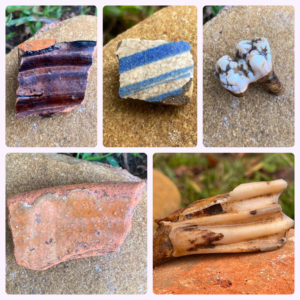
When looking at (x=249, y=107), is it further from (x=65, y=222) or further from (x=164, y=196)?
(x=65, y=222)

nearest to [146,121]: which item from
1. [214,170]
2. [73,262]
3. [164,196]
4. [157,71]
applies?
[157,71]

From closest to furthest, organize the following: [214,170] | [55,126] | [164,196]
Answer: [55,126], [164,196], [214,170]

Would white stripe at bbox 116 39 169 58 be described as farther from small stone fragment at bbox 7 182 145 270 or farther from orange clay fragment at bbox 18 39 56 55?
small stone fragment at bbox 7 182 145 270

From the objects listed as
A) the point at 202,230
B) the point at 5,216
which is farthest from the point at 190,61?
the point at 5,216

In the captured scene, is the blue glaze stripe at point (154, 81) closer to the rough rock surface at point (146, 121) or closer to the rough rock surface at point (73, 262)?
the rough rock surface at point (146, 121)

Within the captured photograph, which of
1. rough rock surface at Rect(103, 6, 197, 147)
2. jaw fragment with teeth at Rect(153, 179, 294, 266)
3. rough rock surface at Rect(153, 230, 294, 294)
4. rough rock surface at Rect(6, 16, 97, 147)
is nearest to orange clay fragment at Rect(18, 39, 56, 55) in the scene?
rough rock surface at Rect(6, 16, 97, 147)

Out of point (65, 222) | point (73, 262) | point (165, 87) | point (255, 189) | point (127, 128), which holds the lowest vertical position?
point (73, 262)

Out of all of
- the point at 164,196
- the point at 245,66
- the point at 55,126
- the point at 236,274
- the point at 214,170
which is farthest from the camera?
the point at 214,170

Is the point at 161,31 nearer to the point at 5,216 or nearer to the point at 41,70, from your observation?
the point at 41,70
